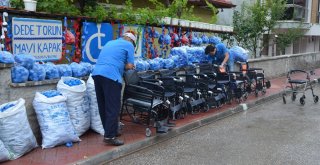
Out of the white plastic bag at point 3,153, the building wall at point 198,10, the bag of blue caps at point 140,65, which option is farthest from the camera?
the building wall at point 198,10

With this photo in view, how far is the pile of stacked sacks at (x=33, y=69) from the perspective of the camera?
6.38 meters

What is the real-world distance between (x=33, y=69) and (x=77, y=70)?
108 centimetres

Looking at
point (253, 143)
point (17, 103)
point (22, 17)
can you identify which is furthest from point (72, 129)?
point (253, 143)

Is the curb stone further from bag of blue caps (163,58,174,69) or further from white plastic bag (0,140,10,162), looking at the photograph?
bag of blue caps (163,58,174,69)

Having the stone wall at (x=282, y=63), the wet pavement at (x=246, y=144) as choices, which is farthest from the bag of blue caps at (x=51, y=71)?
the stone wall at (x=282, y=63)

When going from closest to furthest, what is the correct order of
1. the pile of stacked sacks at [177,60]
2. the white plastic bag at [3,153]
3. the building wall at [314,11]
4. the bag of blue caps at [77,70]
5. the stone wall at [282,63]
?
the white plastic bag at [3,153], the bag of blue caps at [77,70], the pile of stacked sacks at [177,60], the stone wall at [282,63], the building wall at [314,11]

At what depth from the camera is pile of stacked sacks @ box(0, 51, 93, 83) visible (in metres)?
6.38

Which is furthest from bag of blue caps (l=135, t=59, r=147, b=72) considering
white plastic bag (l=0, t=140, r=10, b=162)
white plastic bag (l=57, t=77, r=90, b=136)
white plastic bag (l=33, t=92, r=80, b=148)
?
white plastic bag (l=0, t=140, r=10, b=162)

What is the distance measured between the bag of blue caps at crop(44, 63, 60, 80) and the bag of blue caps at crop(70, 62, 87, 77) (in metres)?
0.42

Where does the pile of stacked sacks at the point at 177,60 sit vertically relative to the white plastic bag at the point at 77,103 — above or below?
above

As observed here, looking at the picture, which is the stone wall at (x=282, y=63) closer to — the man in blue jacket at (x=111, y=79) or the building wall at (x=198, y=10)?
the building wall at (x=198, y=10)

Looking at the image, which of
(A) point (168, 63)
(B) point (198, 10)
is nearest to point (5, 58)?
(A) point (168, 63)

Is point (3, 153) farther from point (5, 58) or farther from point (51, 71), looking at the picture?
point (51, 71)

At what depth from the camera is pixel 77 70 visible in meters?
7.71
